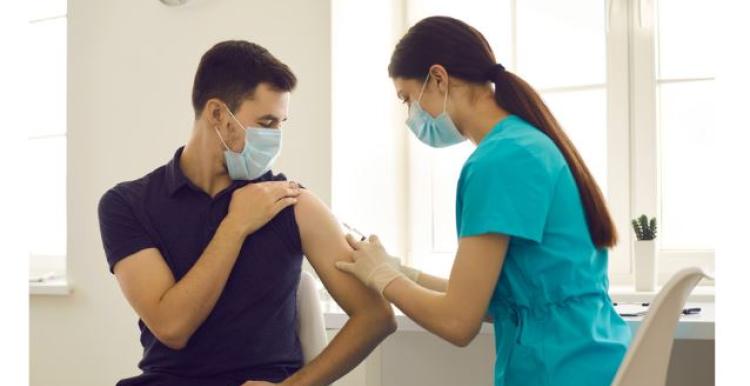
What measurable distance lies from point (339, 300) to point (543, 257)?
0.41m

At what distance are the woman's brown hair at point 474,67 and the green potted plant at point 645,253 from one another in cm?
90

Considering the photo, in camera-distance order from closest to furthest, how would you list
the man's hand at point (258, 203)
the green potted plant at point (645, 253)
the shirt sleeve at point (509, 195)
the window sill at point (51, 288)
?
the shirt sleeve at point (509, 195) → the man's hand at point (258, 203) → the green potted plant at point (645, 253) → the window sill at point (51, 288)

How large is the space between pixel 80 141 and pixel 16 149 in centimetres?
296

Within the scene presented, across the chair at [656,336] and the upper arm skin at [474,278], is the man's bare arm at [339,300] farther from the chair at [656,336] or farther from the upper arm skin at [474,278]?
the chair at [656,336]

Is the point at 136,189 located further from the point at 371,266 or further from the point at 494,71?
the point at 494,71

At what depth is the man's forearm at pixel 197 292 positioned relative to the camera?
146 cm

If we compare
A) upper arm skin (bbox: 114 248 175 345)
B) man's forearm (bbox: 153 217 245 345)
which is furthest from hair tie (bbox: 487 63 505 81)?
upper arm skin (bbox: 114 248 175 345)

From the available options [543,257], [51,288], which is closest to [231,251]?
[543,257]

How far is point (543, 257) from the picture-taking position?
1328 mm

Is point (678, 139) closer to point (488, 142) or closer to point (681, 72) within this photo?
point (681, 72)

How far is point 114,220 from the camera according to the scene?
1575mm

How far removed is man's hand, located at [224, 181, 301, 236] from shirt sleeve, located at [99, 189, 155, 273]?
0.51 feet

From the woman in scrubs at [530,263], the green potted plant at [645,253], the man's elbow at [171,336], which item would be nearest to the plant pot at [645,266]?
the green potted plant at [645,253]

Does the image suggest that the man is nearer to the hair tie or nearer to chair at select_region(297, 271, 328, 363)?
chair at select_region(297, 271, 328, 363)
